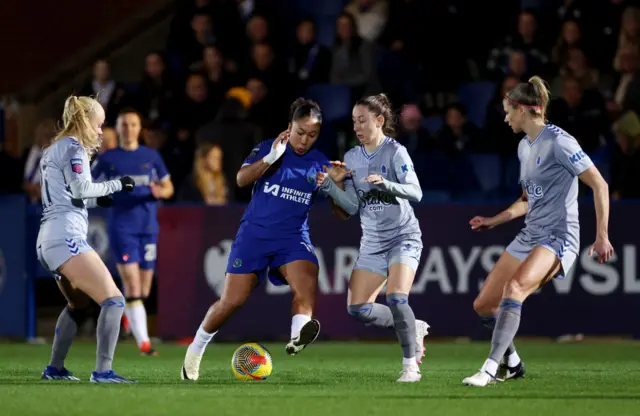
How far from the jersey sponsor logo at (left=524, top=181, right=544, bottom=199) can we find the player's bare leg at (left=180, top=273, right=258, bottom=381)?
2135 millimetres

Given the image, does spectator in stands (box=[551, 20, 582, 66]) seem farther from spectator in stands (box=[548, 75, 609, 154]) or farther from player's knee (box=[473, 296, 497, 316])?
player's knee (box=[473, 296, 497, 316])

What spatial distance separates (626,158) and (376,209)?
5.92m

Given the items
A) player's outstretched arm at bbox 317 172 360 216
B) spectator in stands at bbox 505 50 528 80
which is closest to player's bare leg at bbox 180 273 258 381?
player's outstretched arm at bbox 317 172 360 216

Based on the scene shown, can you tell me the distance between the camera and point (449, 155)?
50.3 feet

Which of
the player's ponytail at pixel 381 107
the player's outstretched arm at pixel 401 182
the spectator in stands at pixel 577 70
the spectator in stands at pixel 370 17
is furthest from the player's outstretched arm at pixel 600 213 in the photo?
the spectator in stands at pixel 370 17

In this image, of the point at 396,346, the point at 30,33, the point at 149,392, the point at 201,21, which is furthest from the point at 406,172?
the point at 30,33

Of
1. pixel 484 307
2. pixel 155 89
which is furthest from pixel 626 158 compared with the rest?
pixel 155 89

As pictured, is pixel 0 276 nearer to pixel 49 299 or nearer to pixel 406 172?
pixel 49 299

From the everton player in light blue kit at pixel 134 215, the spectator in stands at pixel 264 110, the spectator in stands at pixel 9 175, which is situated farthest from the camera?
the spectator in stands at pixel 9 175

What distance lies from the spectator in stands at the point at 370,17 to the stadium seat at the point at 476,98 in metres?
1.45

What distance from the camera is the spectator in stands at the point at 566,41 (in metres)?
16.4

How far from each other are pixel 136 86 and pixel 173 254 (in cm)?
443

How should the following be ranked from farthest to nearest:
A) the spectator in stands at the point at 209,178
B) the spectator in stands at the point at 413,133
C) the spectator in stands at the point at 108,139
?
1. the spectator in stands at the point at 413,133
2. the spectator in stands at the point at 209,178
3. the spectator in stands at the point at 108,139

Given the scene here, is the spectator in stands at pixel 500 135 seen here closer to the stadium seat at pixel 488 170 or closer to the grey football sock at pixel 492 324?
the stadium seat at pixel 488 170
